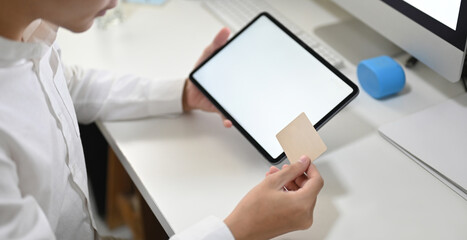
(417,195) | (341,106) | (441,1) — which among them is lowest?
(417,195)

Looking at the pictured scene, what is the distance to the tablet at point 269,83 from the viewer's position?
2.89 ft

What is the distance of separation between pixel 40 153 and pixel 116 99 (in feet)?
0.97

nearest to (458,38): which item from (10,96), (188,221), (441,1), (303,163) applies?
(441,1)

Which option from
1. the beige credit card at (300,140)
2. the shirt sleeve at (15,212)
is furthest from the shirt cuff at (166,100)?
the shirt sleeve at (15,212)

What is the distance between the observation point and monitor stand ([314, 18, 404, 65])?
3.76ft

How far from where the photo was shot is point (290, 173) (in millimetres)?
788

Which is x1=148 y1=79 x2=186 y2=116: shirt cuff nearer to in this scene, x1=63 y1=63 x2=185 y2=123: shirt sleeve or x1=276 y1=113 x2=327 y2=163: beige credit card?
x1=63 y1=63 x2=185 y2=123: shirt sleeve

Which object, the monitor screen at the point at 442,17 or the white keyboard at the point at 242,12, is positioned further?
the white keyboard at the point at 242,12

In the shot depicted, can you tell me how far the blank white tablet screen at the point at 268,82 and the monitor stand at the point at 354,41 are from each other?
0.76 feet

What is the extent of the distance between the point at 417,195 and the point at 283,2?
2.06 feet

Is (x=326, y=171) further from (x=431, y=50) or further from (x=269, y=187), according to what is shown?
(x=431, y=50)

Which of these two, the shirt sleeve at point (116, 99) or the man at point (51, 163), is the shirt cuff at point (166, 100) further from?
the man at point (51, 163)

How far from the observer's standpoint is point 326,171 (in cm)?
89

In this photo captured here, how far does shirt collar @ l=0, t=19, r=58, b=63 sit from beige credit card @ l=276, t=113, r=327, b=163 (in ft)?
1.19
